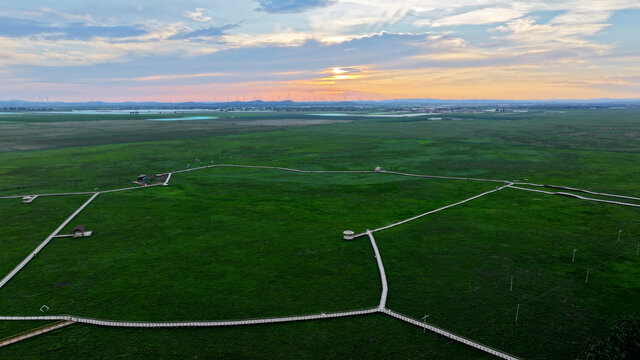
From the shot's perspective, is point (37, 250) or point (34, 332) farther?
point (37, 250)

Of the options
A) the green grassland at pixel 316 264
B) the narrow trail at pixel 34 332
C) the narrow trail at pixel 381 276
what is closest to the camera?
the narrow trail at pixel 34 332

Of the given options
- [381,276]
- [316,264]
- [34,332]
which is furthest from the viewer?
[316,264]

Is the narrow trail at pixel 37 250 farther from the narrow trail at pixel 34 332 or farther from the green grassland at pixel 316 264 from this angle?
the narrow trail at pixel 34 332

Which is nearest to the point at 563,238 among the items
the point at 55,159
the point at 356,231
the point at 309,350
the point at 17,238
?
the point at 356,231

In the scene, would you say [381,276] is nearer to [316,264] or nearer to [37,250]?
[316,264]

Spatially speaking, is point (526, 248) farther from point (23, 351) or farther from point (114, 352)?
point (23, 351)

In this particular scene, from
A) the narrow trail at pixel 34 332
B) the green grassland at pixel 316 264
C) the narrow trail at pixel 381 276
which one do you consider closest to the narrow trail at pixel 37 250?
the green grassland at pixel 316 264

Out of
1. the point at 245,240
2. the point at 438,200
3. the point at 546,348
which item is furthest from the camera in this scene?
the point at 438,200

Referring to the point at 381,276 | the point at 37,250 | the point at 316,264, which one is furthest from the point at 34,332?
the point at 381,276

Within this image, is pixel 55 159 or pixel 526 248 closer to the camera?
pixel 526 248
